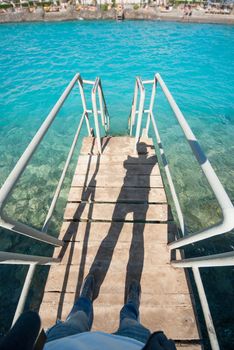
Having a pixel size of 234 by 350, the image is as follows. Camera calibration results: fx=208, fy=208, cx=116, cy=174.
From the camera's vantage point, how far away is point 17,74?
12.7m

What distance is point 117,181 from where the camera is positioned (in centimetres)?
345

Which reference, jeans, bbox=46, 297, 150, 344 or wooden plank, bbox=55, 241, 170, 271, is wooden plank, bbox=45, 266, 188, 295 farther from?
jeans, bbox=46, 297, 150, 344

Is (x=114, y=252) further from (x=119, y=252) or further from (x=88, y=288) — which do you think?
(x=88, y=288)

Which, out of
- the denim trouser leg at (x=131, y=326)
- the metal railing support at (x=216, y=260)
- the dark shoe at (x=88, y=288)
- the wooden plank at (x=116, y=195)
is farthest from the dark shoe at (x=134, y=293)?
the wooden plank at (x=116, y=195)

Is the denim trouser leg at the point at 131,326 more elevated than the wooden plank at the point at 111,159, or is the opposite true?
the wooden plank at the point at 111,159

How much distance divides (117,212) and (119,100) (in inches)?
320

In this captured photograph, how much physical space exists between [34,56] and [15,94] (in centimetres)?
691

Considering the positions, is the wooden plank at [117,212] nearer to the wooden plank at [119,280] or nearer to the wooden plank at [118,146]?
the wooden plank at [119,280]

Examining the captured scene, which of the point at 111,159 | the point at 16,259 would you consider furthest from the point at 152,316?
the point at 111,159

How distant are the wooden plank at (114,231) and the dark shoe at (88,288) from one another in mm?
511

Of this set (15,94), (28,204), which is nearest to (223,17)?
(15,94)

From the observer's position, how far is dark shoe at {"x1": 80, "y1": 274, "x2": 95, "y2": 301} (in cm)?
209

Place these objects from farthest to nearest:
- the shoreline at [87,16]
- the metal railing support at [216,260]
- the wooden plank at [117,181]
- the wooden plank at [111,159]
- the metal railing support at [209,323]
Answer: the shoreline at [87,16]
the wooden plank at [111,159]
the wooden plank at [117,181]
the metal railing support at [209,323]
the metal railing support at [216,260]

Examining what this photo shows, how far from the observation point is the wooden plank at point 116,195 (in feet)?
10.3
